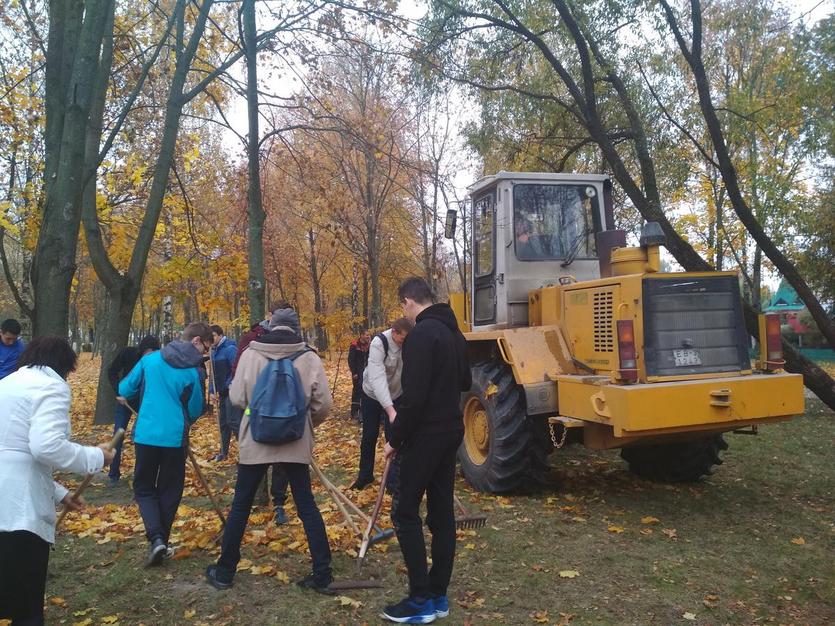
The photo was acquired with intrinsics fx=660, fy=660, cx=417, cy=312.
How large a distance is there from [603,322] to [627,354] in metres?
0.57

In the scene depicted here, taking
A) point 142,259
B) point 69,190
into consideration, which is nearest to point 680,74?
point 142,259

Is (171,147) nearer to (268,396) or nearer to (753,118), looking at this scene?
(268,396)

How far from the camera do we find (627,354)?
18.7 feet

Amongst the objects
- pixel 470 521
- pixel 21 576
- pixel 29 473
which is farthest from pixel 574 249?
pixel 21 576

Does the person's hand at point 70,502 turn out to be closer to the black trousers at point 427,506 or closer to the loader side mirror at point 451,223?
the black trousers at point 427,506

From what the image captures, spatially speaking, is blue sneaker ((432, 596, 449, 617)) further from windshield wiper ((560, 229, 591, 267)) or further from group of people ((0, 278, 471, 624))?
windshield wiper ((560, 229, 591, 267))

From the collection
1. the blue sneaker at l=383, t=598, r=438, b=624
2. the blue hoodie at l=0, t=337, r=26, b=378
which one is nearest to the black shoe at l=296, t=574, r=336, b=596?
the blue sneaker at l=383, t=598, r=438, b=624

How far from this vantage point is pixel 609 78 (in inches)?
443

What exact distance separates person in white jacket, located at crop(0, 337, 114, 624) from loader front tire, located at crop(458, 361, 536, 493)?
4228 mm

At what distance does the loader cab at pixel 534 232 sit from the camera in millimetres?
7449

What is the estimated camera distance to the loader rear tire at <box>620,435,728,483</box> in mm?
7086

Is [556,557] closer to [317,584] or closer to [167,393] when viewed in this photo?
[317,584]

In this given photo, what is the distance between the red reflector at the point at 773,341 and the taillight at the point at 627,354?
4.80 ft

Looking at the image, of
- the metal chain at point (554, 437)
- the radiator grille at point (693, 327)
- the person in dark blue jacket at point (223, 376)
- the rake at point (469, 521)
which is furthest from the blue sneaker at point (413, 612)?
the person in dark blue jacket at point (223, 376)
